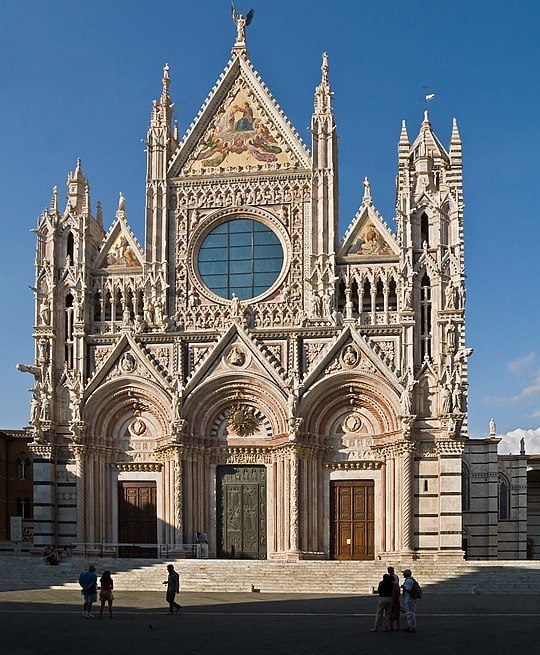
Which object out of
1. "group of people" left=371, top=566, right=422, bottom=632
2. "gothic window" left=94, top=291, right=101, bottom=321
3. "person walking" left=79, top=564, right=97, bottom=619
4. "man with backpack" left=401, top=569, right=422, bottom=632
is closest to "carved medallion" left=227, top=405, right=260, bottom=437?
"gothic window" left=94, top=291, right=101, bottom=321

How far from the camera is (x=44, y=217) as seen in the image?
41.8 meters

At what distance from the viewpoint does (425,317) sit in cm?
3938

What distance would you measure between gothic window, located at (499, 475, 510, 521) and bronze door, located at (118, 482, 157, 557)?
2231 centimetres

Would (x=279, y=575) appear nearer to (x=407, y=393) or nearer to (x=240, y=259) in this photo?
(x=407, y=393)

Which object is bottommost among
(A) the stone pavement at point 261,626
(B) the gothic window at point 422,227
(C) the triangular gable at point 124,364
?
(A) the stone pavement at point 261,626

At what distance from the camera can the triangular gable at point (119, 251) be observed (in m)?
41.5

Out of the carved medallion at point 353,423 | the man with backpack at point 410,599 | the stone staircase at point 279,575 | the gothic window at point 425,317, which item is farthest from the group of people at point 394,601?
the gothic window at point 425,317

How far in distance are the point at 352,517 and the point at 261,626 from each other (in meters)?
16.4

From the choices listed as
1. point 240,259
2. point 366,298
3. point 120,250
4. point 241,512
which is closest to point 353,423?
point 366,298

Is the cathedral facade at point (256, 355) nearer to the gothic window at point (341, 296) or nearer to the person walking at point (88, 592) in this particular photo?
the gothic window at point (341, 296)

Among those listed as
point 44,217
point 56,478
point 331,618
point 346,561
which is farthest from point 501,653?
point 44,217

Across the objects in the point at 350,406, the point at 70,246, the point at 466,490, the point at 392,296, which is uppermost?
the point at 70,246

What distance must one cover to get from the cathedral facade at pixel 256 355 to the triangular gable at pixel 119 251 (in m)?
0.07

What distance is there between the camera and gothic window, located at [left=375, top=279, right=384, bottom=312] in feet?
131
